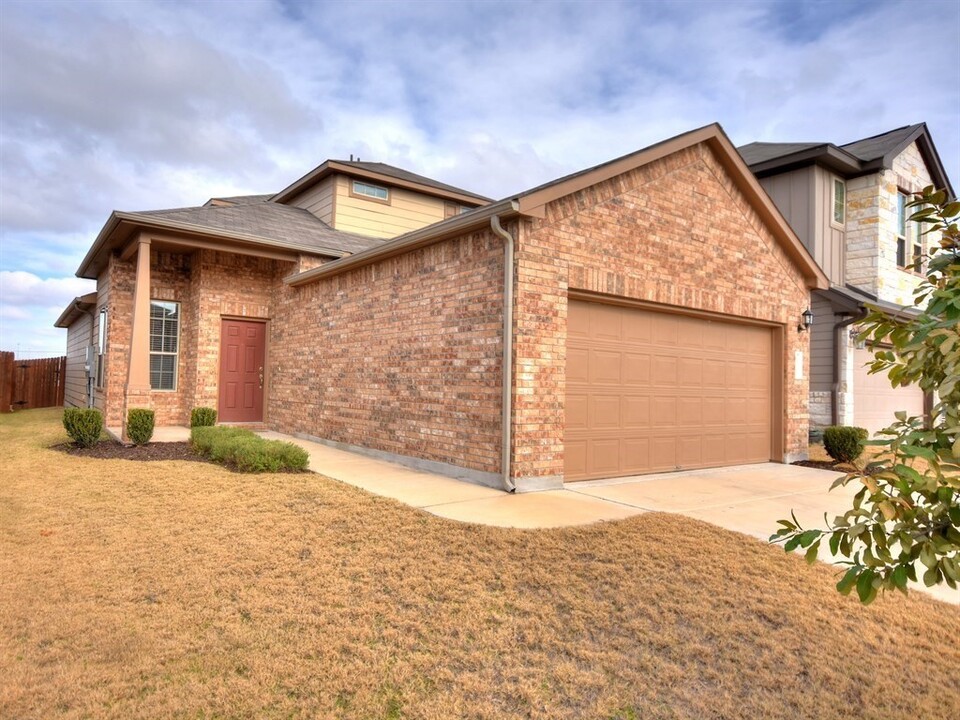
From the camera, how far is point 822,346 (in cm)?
1315

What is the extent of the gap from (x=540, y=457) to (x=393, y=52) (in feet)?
27.4

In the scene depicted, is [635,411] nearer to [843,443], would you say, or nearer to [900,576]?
[843,443]

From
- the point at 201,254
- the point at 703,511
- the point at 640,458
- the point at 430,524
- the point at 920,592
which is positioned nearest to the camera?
the point at 920,592

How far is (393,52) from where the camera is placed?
36.1 ft

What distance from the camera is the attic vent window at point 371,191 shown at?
15695 mm

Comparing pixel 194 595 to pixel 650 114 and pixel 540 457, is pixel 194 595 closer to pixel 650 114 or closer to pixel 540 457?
pixel 540 457

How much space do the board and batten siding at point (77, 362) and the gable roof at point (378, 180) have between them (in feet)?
22.3

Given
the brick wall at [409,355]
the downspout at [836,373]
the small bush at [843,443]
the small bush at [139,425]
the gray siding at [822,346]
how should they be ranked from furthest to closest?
the gray siding at [822,346] < the downspout at [836,373] < the small bush at [843,443] < the small bush at [139,425] < the brick wall at [409,355]

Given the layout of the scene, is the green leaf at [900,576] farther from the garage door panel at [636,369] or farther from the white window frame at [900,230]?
the white window frame at [900,230]

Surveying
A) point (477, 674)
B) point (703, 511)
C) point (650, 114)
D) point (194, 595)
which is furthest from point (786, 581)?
point (650, 114)

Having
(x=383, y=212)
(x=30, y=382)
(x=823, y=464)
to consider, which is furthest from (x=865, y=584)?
(x=30, y=382)

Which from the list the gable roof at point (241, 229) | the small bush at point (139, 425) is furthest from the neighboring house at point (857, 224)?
the small bush at point (139, 425)

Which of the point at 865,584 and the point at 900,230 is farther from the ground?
the point at 900,230

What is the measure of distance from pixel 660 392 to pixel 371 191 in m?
10.6
